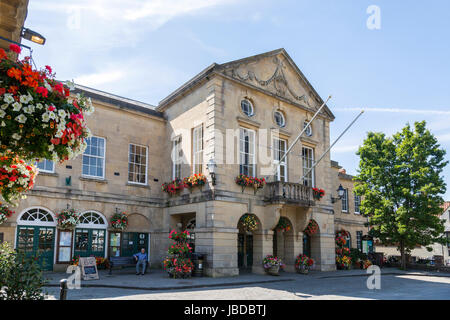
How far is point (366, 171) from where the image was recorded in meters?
24.9

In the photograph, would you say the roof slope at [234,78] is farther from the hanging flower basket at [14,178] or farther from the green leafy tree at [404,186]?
the hanging flower basket at [14,178]

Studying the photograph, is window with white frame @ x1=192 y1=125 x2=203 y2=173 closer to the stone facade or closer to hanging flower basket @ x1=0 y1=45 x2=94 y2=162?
hanging flower basket @ x1=0 y1=45 x2=94 y2=162

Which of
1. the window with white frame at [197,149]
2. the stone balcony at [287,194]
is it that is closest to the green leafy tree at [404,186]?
the stone balcony at [287,194]

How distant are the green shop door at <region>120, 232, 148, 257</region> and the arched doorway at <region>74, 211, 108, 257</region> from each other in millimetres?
1092

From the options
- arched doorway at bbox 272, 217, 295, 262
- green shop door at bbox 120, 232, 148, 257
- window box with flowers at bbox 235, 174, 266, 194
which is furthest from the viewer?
arched doorway at bbox 272, 217, 295, 262

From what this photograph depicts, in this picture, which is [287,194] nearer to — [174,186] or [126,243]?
[174,186]

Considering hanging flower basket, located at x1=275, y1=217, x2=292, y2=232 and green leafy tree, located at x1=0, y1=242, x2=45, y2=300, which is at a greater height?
hanging flower basket, located at x1=275, y1=217, x2=292, y2=232

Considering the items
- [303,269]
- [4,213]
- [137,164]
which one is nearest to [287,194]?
[303,269]

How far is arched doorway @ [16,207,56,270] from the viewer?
1562 centimetres

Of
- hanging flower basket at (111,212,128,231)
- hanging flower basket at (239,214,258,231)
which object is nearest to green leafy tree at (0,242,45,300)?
hanging flower basket at (111,212,128,231)

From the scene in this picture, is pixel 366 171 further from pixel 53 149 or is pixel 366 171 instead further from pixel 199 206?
pixel 53 149
